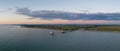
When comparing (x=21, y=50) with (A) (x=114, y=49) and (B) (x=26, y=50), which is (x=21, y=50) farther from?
(A) (x=114, y=49)

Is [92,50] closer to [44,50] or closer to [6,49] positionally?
[44,50]

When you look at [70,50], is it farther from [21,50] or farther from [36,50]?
[21,50]

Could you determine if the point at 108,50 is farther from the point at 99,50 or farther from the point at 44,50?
the point at 44,50

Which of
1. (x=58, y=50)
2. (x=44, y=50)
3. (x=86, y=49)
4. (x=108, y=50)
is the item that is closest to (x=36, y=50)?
(x=44, y=50)

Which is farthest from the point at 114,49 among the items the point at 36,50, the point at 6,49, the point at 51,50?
the point at 6,49

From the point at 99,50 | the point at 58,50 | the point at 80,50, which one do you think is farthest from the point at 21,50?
the point at 99,50

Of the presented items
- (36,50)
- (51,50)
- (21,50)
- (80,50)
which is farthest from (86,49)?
(21,50)
